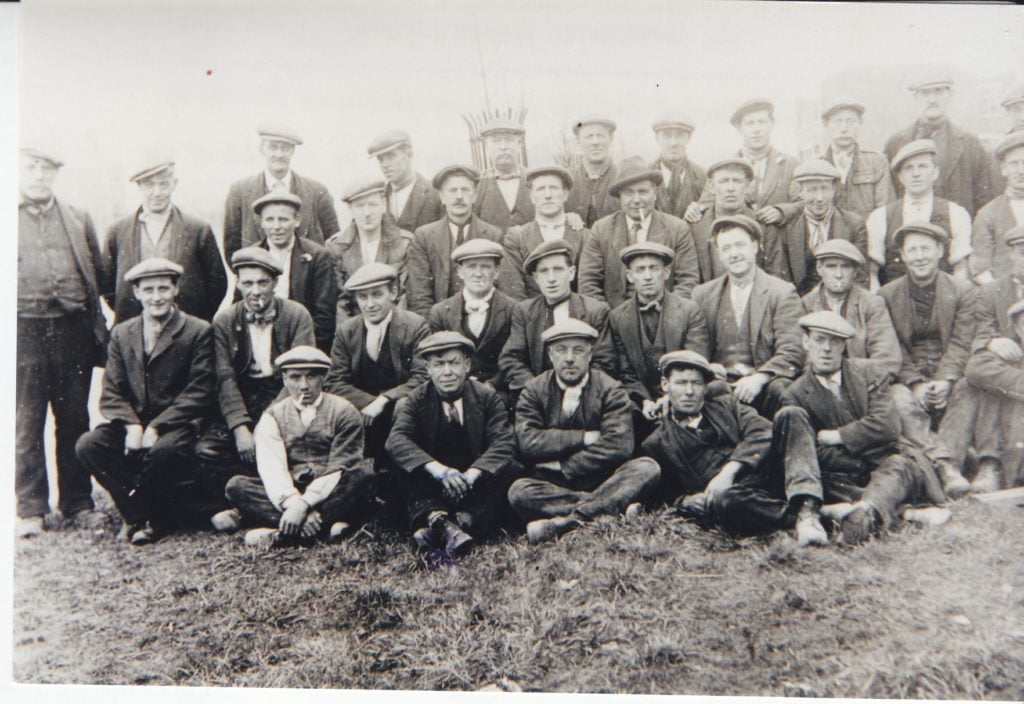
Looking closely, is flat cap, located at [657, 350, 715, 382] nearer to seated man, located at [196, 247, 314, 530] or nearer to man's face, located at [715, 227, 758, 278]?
man's face, located at [715, 227, 758, 278]

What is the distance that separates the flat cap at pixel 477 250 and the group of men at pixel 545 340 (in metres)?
0.02

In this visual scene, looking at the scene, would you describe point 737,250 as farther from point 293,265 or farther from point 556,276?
point 293,265

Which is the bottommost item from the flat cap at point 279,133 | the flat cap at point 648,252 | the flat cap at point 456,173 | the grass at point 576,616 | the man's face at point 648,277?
the grass at point 576,616

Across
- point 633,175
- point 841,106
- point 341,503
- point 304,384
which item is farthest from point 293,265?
point 841,106

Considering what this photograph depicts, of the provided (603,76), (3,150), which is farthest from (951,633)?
(3,150)

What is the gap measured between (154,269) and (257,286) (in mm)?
655

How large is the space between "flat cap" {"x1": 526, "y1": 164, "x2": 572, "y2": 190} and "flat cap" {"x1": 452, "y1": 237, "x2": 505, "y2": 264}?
17.8 inches

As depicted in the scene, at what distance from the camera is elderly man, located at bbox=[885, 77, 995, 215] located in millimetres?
5008

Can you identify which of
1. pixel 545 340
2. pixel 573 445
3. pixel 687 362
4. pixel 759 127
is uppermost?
pixel 759 127

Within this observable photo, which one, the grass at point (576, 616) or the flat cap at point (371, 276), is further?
the flat cap at point (371, 276)

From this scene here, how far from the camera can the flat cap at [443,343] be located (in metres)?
4.95

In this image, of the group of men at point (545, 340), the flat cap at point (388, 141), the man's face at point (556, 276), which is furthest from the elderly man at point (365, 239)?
the man's face at point (556, 276)

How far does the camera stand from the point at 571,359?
4930 mm

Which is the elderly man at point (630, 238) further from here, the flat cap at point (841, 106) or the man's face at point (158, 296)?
the man's face at point (158, 296)
